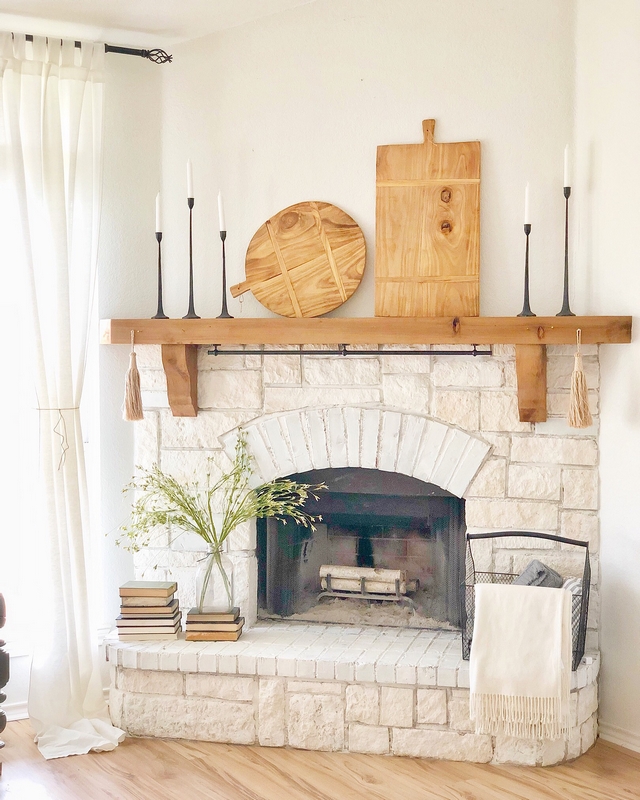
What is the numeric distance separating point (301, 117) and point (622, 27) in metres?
1.14

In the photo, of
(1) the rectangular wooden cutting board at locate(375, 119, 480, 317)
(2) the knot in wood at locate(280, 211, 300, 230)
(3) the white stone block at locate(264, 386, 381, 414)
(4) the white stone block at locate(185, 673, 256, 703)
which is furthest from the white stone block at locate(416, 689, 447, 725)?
(2) the knot in wood at locate(280, 211, 300, 230)

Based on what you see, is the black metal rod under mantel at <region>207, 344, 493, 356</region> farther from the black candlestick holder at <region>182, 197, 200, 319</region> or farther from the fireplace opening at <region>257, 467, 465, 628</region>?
the fireplace opening at <region>257, 467, 465, 628</region>

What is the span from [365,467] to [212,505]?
2.03 feet

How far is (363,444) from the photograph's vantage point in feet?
9.93

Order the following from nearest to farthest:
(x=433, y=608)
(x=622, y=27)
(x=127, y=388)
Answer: (x=622, y=27)
(x=127, y=388)
(x=433, y=608)

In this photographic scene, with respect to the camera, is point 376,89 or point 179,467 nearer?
point 376,89

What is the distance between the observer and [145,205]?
320 centimetres

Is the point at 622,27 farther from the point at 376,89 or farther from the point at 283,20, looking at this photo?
the point at 283,20

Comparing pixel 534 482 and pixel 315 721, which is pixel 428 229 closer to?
pixel 534 482

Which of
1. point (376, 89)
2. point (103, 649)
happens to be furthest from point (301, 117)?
point (103, 649)

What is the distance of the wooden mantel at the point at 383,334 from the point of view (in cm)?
266

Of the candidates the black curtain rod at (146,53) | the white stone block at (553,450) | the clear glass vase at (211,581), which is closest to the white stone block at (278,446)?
the clear glass vase at (211,581)

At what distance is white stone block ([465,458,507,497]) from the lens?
292cm

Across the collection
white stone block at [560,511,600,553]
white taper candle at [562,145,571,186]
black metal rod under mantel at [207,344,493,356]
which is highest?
white taper candle at [562,145,571,186]
